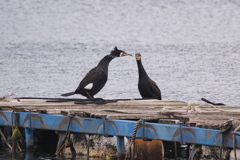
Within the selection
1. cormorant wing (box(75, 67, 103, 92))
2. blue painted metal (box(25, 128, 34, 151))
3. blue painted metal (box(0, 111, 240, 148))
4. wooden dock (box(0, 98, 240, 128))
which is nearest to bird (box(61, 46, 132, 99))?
cormorant wing (box(75, 67, 103, 92))

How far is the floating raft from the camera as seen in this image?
39.4 feet

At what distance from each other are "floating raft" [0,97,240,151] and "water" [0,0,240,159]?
3979 mm

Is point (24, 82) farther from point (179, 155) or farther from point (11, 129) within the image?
point (179, 155)

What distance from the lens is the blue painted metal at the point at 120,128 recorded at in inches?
464

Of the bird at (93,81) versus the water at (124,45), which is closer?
the bird at (93,81)

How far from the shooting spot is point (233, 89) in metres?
25.9

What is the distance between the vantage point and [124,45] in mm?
40844

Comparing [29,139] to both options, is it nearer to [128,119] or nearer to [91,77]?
[91,77]

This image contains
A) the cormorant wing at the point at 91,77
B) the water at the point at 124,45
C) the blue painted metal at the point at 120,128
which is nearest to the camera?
the blue painted metal at the point at 120,128

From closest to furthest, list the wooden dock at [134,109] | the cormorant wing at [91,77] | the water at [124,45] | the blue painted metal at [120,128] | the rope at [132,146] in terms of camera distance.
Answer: the blue painted metal at [120,128]
the rope at [132,146]
the wooden dock at [134,109]
the cormorant wing at [91,77]
the water at [124,45]

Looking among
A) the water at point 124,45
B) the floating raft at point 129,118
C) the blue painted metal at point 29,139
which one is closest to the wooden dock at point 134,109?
the floating raft at point 129,118

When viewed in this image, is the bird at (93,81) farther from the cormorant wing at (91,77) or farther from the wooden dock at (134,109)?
the wooden dock at (134,109)

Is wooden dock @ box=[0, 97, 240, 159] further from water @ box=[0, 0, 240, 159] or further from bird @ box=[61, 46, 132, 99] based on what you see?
water @ box=[0, 0, 240, 159]

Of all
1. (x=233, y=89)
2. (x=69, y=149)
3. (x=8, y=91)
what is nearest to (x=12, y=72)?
(x=8, y=91)
